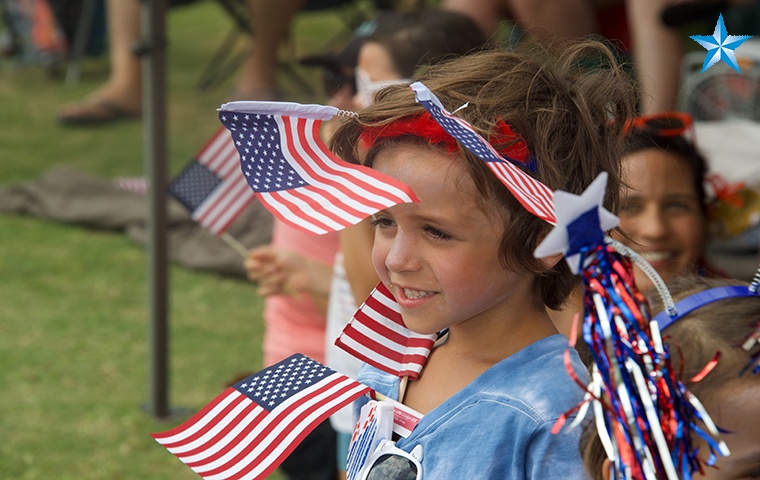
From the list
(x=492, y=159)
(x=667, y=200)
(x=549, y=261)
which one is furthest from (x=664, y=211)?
(x=492, y=159)

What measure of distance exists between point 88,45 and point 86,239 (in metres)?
3.59

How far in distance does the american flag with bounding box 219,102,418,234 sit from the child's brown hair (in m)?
0.11

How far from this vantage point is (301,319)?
3191mm

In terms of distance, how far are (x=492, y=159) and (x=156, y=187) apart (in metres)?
2.54

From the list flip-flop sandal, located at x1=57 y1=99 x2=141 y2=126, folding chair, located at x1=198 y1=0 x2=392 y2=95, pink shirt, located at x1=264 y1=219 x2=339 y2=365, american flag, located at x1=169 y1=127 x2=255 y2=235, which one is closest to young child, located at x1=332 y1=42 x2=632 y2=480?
pink shirt, located at x1=264 y1=219 x2=339 y2=365

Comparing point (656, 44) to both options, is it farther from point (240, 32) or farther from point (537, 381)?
point (240, 32)

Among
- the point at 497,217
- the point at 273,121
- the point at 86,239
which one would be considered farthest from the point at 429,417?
the point at 86,239

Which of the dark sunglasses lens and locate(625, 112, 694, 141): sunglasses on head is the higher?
locate(625, 112, 694, 141): sunglasses on head

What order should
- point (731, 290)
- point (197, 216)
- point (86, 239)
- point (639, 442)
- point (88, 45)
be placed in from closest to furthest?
point (639, 442) < point (731, 290) < point (197, 216) < point (86, 239) < point (88, 45)

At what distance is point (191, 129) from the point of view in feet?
24.8

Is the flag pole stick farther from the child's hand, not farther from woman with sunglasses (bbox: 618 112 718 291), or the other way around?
woman with sunglasses (bbox: 618 112 718 291)

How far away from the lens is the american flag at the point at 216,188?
10.8 ft

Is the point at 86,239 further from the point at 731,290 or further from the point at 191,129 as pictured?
the point at 731,290

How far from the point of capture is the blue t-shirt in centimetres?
142
